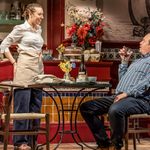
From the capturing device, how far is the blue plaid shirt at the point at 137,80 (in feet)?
15.2

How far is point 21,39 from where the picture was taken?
17.2 feet

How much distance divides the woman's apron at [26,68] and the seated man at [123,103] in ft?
2.18

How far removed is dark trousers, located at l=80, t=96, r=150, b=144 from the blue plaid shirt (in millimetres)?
75

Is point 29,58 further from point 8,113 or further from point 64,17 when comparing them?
point 64,17

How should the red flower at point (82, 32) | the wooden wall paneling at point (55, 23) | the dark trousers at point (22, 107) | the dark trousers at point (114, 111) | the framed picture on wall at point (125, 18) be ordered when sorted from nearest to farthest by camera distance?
the dark trousers at point (114, 111) < the dark trousers at point (22, 107) < the red flower at point (82, 32) < the wooden wall paneling at point (55, 23) < the framed picture on wall at point (125, 18)

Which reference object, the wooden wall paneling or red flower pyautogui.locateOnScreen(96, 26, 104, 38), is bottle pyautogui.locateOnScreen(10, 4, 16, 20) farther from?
red flower pyautogui.locateOnScreen(96, 26, 104, 38)

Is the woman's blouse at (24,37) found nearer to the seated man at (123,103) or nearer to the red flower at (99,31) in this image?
the seated man at (123,103)

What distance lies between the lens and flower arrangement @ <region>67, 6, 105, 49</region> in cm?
696

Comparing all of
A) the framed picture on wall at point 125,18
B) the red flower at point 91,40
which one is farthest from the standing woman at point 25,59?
the framed picture on wall at point 125,18

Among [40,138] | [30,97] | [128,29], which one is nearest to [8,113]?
[30,97]

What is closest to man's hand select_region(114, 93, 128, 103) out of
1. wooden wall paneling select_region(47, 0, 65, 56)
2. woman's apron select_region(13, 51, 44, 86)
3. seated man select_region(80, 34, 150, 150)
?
seated man select_region(80, 34, 150, 150)

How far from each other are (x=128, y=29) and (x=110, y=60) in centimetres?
59

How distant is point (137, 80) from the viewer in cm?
471

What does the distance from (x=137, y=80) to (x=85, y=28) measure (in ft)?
7.70
